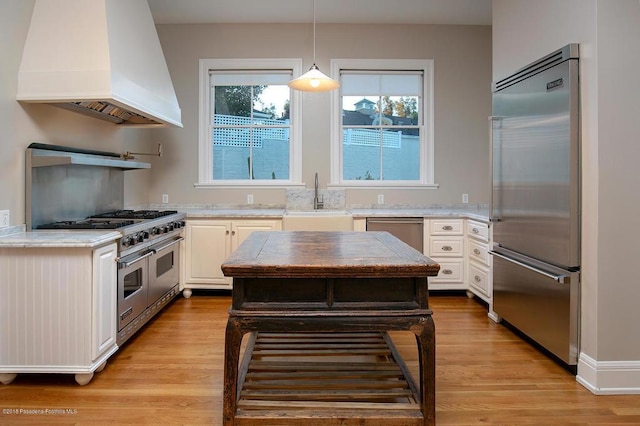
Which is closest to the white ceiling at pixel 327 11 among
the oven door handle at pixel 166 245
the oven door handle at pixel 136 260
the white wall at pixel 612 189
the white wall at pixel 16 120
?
the white wall at pixel 16 120

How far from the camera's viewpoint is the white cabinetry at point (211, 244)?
409 cm

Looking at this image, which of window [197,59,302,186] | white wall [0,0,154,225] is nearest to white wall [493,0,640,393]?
window [197,59,302,186]

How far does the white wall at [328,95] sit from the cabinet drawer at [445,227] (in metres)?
0.66

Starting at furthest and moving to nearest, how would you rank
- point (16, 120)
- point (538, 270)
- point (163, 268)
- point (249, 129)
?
point (249, 129) → point (163, 268) → point (538, 270) → point (16, 120)

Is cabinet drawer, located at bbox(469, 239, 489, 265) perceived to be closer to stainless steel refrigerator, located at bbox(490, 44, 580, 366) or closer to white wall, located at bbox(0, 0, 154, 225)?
stainless steel refrigerator, located at bbox(490, 44, 580, 366)

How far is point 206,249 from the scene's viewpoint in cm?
411

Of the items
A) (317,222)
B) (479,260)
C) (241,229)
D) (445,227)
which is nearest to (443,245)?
(445,227)

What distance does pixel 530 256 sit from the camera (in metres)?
2.80

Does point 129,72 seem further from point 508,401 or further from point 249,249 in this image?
point 508,401

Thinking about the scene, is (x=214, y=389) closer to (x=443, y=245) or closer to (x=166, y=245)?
(x=166, y=245)

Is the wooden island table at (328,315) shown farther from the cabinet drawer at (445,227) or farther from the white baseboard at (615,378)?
the cabinet drawer at (445,227)

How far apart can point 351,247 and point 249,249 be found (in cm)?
57

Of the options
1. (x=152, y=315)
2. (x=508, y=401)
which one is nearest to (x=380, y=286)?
(x=508, y=401)

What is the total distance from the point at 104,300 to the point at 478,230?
324 cm
